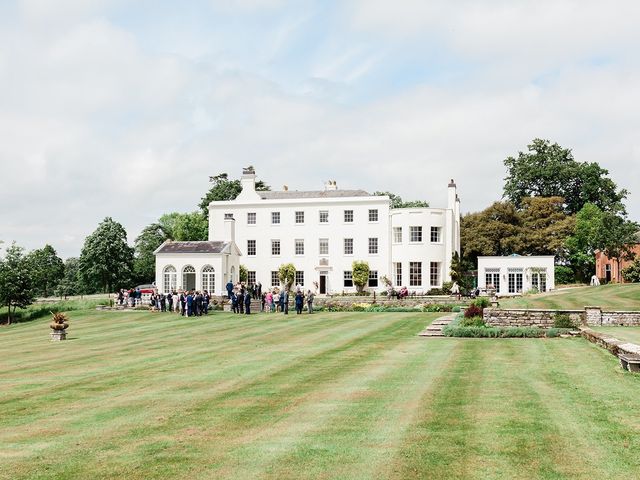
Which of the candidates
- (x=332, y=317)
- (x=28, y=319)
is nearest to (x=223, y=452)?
(x=332, y=317)

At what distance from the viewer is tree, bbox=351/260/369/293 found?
62125 millimetres

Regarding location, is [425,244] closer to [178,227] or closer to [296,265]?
[296,265]

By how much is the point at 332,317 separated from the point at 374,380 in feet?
73.4

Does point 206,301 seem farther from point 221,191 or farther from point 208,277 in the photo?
point 221,191

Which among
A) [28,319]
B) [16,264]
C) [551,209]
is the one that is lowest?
[28,319]

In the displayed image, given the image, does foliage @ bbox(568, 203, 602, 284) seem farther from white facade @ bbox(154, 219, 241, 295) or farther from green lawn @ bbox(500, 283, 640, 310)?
white facade @ bbox(154, 219, 241, 295)

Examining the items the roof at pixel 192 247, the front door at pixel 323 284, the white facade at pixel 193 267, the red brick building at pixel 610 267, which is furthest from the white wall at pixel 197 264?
the red brick building at pixel 610 267

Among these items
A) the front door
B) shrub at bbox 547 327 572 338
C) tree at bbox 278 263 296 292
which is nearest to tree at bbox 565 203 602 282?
the front door

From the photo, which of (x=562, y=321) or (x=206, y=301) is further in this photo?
(x=206, y=301)

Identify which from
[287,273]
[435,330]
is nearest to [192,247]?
[287,273]

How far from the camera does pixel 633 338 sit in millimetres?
20812

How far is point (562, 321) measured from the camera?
26.2m

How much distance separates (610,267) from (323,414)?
72378 mm

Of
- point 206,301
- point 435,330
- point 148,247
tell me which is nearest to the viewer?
point 435,330
